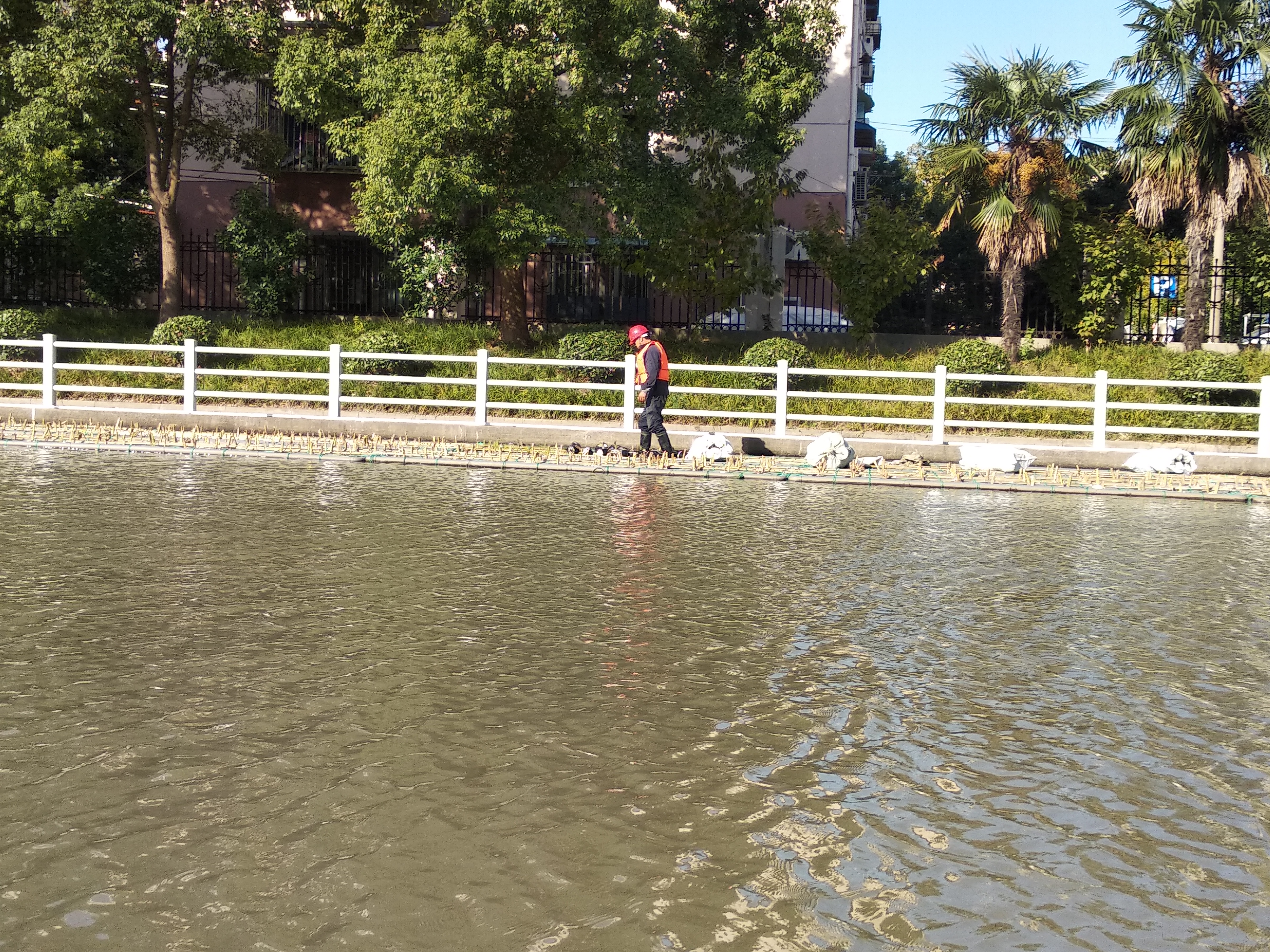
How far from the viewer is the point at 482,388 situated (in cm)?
2180

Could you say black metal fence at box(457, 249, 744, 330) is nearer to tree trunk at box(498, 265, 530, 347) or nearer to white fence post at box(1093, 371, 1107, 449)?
tree trunk at box(498, 265, 530, 347)

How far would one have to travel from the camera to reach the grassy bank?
81.3 ft

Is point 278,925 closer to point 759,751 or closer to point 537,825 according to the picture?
point 537,825

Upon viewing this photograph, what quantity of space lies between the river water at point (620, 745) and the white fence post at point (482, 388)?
31.9 ft

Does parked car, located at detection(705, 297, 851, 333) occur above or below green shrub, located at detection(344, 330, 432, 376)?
above

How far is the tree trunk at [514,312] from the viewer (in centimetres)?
2986

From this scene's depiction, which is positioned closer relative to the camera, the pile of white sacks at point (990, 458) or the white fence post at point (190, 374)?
the pile of white sacks at point (990, 458)

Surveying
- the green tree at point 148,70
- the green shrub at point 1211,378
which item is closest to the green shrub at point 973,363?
the green shrub at point 1211,378

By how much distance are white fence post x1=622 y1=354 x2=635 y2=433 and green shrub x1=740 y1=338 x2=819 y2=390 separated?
4834 millimetres

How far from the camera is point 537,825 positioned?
17.4ft

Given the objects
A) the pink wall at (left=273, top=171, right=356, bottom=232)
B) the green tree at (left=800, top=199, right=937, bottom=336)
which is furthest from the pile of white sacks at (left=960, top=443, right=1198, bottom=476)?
the pink wall at (left=273, top=171, right=356, bottom=232)

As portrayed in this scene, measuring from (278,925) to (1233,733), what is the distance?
173 inches

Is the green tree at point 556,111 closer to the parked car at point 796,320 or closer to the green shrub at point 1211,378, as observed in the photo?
the parked car at point 796,320

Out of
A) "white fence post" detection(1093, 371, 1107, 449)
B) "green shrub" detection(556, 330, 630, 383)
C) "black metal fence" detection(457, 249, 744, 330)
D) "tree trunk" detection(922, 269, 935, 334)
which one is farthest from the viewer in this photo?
"black metal fence" detection(457, 249, 744, 330)
